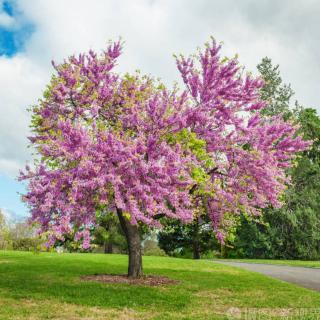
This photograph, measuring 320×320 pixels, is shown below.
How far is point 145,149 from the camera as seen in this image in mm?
15055

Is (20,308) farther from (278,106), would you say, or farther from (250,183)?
(278,106)

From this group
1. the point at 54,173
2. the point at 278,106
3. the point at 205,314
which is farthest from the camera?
the point at 278,106

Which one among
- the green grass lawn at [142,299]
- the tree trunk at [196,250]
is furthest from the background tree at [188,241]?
the green grass lawn at [142,299]

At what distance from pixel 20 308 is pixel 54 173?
4.87 metres

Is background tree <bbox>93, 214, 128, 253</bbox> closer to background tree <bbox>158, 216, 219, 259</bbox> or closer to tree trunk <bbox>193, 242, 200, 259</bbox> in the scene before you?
background tree <bbox>158, 216, 219, 259</bbox>

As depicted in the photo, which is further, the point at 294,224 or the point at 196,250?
the point at 196,250

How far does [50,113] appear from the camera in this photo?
18.0 meters

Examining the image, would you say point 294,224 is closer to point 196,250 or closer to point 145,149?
point 196,250

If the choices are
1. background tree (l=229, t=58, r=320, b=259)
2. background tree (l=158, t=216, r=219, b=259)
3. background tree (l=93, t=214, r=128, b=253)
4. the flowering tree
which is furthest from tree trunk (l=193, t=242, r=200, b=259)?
the flowering tree

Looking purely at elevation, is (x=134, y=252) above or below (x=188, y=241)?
below

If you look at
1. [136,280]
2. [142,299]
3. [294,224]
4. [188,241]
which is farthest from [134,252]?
[188,241]

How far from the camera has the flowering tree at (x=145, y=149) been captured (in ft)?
48.0

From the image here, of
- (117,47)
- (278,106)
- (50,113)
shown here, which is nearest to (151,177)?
(50,113)

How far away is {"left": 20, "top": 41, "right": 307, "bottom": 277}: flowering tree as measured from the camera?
14.6 meters
